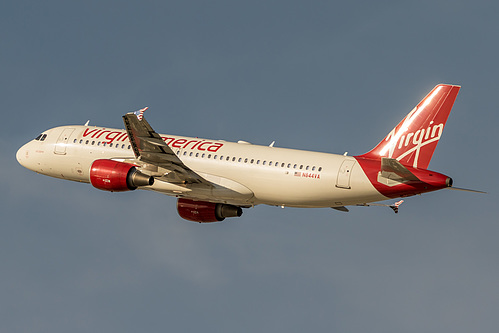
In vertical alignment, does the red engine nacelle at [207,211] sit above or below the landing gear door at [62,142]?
below

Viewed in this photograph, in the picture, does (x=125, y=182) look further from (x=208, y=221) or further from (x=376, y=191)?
(x=376, y=191)

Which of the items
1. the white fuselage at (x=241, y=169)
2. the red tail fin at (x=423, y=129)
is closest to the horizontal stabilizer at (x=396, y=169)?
the red tail fin at (x=423, y=129)

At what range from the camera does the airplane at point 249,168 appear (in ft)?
150

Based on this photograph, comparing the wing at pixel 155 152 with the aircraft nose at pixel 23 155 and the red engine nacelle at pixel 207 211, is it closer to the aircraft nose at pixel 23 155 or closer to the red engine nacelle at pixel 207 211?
the red engine nacelle at pixel 207 211

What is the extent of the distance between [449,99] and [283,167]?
33.2 feet

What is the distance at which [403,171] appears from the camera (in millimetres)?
44406

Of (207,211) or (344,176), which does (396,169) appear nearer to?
(344,176)

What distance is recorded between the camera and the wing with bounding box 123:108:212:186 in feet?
150

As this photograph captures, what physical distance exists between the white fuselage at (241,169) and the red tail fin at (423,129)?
2.57 meters

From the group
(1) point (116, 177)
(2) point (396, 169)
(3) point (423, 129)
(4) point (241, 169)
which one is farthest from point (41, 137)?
(3) point (423, 129)

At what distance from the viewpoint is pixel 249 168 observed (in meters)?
49.0

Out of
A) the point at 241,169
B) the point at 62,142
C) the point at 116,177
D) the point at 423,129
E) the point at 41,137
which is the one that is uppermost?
the point at 41,137

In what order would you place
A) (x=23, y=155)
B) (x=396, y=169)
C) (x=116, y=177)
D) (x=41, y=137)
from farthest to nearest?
(x=23, y=155) → (x=41, y=137) → (x=116, y=177) → (x=396, y=169)

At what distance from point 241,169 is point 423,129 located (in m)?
10.8
